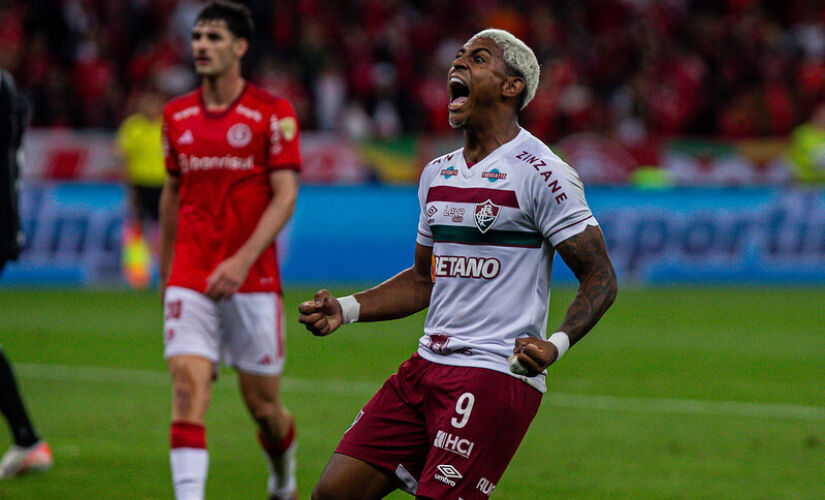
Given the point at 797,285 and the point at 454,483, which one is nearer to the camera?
the point at 454,483

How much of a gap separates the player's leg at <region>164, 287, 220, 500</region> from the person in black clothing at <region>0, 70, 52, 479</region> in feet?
4.59

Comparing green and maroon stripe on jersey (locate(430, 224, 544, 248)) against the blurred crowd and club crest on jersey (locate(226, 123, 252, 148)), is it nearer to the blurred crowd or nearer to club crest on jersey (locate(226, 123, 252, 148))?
club crest on jersey (locate(226, 123, 252, 148))

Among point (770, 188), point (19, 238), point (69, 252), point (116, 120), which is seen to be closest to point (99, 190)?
point (69, 252)

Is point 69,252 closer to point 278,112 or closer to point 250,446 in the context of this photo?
point 250,446

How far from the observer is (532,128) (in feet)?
73.6

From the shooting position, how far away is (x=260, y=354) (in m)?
6.45

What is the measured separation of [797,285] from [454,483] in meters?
15.3

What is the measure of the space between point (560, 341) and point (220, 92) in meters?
2.94

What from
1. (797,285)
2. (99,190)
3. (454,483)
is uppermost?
(454,483)

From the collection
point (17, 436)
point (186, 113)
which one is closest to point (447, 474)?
point (186, 113)

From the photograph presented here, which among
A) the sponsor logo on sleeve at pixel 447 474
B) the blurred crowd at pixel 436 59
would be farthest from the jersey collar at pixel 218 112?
the blurred crowd at pixel 436 59

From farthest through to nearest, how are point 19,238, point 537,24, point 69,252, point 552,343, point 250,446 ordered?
point 537,24 < point 69,252 < point 250,446 < point 19,238 < point 552,343

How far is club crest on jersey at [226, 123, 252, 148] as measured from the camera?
6461 mm

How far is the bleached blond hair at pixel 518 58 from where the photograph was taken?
186 inches
